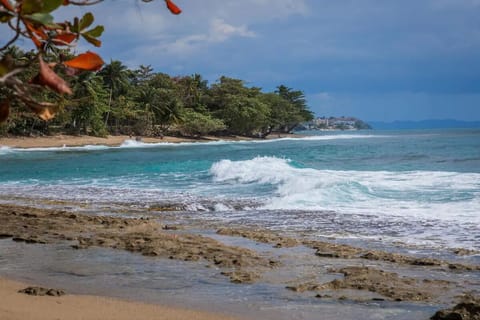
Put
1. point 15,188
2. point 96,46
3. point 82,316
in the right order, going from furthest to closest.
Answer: point 15,188 < point 82,316 < point 96,46

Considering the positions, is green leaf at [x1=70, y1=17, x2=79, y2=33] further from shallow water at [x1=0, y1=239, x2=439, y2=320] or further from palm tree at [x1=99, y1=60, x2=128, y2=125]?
palm tree at [x1=99, y1=60, x2=128, y2=125]

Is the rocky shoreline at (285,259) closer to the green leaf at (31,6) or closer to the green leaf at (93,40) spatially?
the green leaf at (93,40)

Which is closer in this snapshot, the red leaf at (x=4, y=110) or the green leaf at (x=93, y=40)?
the red leaf at (x=4, y=110)

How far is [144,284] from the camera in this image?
16.8ft

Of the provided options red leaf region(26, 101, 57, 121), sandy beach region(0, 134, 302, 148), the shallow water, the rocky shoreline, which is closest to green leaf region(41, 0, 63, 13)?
red leaf region(26, 101, 57, 121)

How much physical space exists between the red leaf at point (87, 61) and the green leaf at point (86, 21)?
0.59 feet

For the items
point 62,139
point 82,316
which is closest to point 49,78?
point 82,316

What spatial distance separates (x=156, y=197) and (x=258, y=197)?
2.48 m

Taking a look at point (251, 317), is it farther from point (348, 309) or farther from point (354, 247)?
point (354, 247)

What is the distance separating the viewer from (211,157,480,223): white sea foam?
9.99 m

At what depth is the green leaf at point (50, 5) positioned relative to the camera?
4.51 feet

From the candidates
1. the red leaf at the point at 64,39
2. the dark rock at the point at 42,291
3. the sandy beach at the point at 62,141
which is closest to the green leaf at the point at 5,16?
the red leaf at the point at 64,39

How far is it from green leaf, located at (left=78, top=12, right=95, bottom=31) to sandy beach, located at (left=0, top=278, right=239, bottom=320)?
9.46ft

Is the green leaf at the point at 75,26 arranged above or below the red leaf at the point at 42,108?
above
